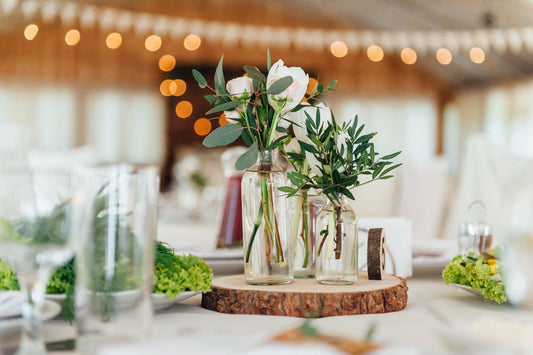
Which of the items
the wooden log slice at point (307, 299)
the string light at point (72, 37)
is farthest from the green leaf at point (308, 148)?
the string light at point (72, 37)

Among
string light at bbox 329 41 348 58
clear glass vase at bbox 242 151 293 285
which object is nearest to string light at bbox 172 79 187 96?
string light at bbox 329 41 348 58

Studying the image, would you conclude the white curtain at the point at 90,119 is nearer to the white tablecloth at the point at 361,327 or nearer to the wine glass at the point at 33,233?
the white tablecloth at the point at 361,327

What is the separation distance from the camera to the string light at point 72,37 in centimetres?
729

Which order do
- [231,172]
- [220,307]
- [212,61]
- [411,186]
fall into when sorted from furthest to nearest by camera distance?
[212,61] → [411,186] → [231,172] → [220,307]

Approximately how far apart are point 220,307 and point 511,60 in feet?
25.9

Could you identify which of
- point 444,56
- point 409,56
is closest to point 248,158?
point 444,56

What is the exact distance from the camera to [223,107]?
2.98ft

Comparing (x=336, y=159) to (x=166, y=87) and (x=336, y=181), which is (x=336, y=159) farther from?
(x=166, y=87)

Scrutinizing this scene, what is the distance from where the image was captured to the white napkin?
0.73 m

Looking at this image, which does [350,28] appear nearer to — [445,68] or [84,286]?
[445,68]

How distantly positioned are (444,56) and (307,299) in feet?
26.7

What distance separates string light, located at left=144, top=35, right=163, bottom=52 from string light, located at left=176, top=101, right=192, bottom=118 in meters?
0.84

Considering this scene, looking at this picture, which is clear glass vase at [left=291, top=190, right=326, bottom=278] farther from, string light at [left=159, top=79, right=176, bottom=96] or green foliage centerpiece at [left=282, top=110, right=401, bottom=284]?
string light at [left=159, top=79, right=176, bottom=96]

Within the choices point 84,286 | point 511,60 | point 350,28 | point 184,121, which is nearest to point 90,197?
point 84,286
